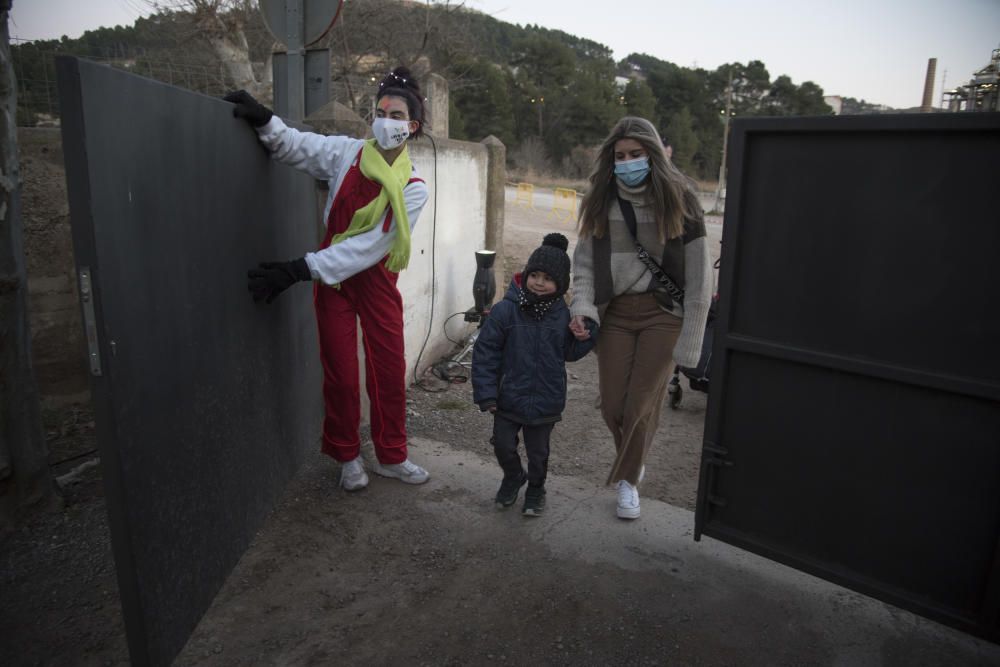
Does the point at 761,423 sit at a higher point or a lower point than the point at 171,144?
lower

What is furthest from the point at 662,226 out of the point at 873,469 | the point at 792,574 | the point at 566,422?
the point at 566,422

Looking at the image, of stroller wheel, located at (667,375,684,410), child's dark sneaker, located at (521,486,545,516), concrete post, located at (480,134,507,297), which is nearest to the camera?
A: child's dark sneaker, located at (521,486,545,516)

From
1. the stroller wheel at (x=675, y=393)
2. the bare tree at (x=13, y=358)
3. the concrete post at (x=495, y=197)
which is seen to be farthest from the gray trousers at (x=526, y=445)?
the concrete post at (x=495, y=197)

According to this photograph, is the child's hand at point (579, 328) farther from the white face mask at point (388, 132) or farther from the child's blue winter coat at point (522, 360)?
the white face mask at point (388, 132)

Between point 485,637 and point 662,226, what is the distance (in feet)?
6.13

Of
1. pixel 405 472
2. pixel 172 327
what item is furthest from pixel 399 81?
pixel 405 472

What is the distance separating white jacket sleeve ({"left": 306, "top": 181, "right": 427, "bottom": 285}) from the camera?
309cm

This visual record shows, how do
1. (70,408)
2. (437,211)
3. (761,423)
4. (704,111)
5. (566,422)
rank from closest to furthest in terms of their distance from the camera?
(761,423) → (70,408) → (566,422) → (437,211) → (704,111)

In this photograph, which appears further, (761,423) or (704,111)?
(704,111)

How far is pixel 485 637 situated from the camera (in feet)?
8.40

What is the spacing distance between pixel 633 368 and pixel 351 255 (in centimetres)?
142

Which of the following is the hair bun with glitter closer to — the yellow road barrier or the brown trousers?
the brown trousers

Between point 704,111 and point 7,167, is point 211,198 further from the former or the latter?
point 704,111

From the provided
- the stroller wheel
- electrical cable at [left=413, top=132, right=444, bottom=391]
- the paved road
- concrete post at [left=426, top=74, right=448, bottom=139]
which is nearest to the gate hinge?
electrical cable at [left=413, top=132, right=444, bottom=391]
